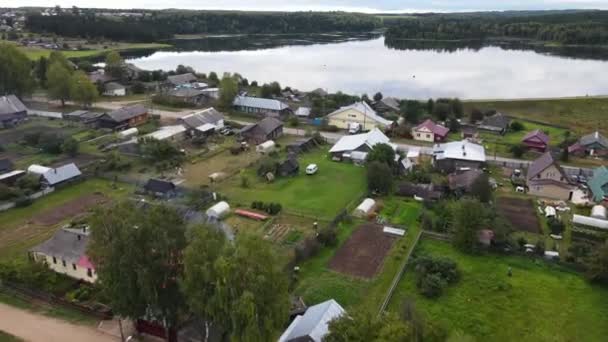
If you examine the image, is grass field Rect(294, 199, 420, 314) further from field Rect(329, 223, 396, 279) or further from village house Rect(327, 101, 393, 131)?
village house Rect(327, 101, 393, 131)

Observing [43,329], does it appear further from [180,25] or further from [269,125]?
[180,25]

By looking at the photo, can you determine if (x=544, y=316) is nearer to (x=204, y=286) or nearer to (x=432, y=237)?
(x=432, y=237)

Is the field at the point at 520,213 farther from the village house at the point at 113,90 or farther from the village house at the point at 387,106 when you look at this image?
the village house at the point at 113,90

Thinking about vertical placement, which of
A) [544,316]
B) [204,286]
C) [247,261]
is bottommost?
[544,316]

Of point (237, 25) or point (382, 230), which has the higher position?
point (237, 25)

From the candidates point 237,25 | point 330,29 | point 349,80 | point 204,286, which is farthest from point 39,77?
point 330,29

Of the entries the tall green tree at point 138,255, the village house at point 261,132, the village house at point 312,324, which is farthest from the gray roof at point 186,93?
the village house at point 312,324
